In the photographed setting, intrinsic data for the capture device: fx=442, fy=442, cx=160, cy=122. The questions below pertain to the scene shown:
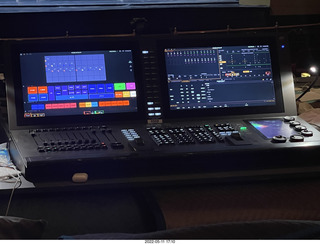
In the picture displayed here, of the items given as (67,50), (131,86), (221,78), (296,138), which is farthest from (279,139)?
(67,50)

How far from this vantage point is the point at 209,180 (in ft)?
4.41

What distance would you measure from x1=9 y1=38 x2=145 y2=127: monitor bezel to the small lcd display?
419 millimetres

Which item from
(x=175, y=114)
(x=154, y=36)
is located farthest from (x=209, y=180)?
(x=154, y=36)

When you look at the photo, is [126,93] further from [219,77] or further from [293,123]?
[293,123]

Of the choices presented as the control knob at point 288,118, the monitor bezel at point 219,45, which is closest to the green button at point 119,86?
the monitor bezel at point 219,45

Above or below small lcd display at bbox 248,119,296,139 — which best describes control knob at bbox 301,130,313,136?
below

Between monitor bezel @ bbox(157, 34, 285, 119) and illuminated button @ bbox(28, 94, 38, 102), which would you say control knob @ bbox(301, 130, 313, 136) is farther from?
illuminated button @ bbox(28, 94, 38, 102)

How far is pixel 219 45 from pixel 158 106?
34 cm

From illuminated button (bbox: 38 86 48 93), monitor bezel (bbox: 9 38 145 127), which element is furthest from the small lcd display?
illuminated button (bbox: 38 86 48 93)

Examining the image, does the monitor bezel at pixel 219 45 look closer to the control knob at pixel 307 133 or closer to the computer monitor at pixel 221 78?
the computer monitor at pixel 221 78

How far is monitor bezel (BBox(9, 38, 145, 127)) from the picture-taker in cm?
156

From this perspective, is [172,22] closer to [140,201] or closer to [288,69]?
[288,69]

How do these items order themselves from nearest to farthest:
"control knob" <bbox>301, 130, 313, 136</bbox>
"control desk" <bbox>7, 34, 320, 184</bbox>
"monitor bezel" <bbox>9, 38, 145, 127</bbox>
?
1. "control desk" <bbox>7, 34, 320, 184</bbox>
2. "control knob" <bbox>301, 130, 313, 136</bbox>
3. "monitor bezel" <bbox>9, 38, 145, 127</bbox>

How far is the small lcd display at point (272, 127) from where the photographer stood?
1492 mm
